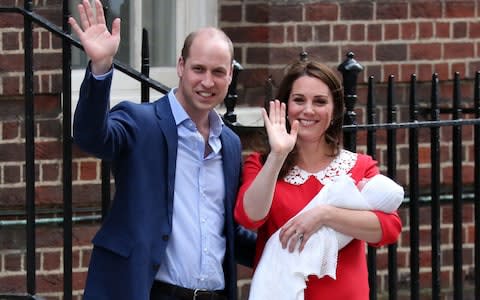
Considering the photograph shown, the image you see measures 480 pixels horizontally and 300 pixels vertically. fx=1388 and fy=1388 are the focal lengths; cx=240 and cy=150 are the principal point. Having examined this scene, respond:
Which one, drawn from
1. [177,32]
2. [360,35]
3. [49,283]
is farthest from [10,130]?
[360,35]

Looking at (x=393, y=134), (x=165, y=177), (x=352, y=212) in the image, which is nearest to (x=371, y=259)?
(x=393, y=134)

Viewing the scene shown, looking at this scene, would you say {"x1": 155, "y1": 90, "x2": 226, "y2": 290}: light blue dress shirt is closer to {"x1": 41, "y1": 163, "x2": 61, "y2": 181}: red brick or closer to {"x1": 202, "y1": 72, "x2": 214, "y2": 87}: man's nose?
{"x1": 202, "y1": 72, "x2": 214, "y2": 87}: man's nose

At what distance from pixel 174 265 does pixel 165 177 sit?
0.27m

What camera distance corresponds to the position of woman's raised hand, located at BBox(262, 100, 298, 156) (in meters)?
4.22

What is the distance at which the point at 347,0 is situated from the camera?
7.14 meters

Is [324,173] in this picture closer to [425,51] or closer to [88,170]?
[88,170]

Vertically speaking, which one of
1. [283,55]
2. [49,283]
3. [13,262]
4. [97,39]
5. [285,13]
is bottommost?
[49,283]

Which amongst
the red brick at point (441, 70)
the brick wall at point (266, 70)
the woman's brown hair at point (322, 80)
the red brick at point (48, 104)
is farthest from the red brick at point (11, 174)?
the red brick at point (441, 70)

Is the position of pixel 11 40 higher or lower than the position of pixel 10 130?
higher

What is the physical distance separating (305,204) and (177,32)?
106 inches

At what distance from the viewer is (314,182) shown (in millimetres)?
4496

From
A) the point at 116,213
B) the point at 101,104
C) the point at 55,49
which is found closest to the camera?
the point at 101,104

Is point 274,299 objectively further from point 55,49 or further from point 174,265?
point 55,49

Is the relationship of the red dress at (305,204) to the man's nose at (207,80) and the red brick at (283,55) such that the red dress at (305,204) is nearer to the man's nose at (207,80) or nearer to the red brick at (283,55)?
the man's nose at (207,80)
